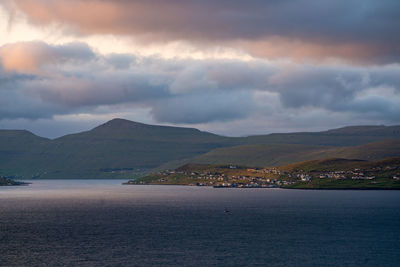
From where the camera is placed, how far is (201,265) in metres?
102

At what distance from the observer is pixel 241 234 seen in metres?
144

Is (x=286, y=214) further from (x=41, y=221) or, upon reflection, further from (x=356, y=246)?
(x=41, y=221)

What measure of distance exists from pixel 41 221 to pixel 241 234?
71443 mm

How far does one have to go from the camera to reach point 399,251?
115625mm

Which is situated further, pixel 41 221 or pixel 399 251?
pixel 41 221

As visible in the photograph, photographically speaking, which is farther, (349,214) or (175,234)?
(349,214)

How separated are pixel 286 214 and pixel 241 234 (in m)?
55.5

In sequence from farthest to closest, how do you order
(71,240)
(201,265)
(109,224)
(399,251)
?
(109,224)
(71,240)
(399,251)
(201,265)

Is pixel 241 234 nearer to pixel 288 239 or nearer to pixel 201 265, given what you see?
pixel 288 239

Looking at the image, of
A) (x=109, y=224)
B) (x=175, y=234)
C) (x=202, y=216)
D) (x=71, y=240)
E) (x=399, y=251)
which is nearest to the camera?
(x=399, y=251)

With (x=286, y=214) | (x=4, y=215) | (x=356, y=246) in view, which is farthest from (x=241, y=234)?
(x=4, y=215)

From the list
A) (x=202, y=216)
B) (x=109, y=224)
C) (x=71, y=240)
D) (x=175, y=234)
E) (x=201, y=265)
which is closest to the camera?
(x=201, y=265)

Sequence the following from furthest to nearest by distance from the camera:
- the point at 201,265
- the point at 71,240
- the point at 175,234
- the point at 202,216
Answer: the point at 202,216 < the point at 175,234 < the point at 71,240 < the point at 201,265

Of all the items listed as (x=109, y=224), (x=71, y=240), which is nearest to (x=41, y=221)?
(x=109, y=224)
